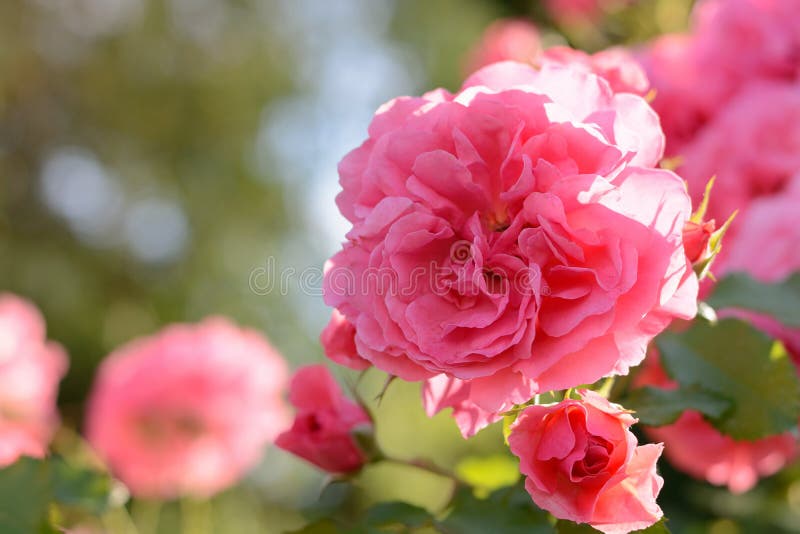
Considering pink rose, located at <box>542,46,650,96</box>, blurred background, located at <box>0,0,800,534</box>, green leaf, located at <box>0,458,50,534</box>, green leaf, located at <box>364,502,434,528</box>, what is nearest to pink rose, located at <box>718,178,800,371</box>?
pink rose, located at <box>542,46,650,96</box>

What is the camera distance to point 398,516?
0.48 m

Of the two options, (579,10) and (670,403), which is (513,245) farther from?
(579,10)

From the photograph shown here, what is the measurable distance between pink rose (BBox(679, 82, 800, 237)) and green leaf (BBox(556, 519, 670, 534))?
1.58 feet

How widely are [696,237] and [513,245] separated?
95mm

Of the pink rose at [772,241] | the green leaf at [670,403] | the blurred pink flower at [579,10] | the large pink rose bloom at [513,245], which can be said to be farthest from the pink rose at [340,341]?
the blurred pink flower at [579,10]

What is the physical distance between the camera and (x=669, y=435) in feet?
2.24

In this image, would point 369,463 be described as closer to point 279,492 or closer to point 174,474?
point 174,474

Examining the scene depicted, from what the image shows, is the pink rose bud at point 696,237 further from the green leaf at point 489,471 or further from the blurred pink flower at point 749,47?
the blurred pink flower at point 749,47

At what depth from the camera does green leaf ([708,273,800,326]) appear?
0.56 metres

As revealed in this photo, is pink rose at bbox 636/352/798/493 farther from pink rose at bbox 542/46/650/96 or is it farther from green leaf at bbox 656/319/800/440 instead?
pink rose at bbox 542/46/650/96

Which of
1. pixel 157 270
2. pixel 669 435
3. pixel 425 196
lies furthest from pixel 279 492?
pixel 425 196

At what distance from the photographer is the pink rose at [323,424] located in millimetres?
479

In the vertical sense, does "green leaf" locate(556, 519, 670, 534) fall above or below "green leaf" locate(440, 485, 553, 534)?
above

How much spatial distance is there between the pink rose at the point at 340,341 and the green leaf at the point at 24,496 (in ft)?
0.57
